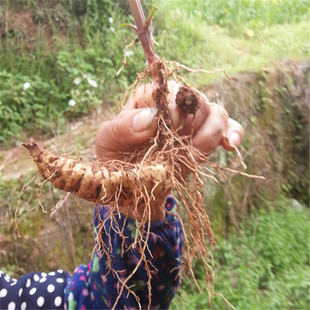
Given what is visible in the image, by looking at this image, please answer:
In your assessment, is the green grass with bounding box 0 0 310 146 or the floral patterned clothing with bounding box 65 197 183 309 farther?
the green grass with bounding box 0 0 310 146

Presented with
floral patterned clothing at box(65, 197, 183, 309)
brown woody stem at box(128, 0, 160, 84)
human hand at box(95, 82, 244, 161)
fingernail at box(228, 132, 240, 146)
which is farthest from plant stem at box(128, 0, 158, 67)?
floral patterned clothing at box(65, 197, 183, 309)

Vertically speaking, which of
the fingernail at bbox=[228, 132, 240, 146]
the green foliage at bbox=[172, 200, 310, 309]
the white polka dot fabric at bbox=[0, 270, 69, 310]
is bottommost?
the green foliage at bbox=[172, 200, 310, 309]

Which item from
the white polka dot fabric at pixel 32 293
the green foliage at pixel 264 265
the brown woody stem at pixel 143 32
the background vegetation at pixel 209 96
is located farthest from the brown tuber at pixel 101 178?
the green foliage at pixel 264 265

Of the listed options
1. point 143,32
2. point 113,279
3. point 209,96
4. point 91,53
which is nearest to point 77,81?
point 91,53

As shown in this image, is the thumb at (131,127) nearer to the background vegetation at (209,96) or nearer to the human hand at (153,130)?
the human hand at (153,130)

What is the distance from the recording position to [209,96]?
204 centimetres

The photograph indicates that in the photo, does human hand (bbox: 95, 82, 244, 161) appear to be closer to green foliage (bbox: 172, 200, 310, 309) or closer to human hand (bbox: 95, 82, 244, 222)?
human hand (bbox: 95, 82, 244, 222)

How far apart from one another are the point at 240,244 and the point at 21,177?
51.7 inches

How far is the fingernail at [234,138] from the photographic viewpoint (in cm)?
79

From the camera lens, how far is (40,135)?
76.0 inches

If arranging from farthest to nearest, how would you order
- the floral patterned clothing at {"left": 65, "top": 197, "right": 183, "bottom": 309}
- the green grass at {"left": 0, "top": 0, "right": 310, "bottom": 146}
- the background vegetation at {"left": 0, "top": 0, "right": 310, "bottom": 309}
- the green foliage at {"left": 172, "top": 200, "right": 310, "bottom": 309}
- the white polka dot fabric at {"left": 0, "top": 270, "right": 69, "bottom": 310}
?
1. the green grass at {"left": 0, "top": 0, "right": 310, "bottom": 146}
2. the green foliage at {"left": 172, "top": 200, "right": 310, "bottom": 309}
3. the background vegetation at {"left": 0, "top": 0, "right": 310, "bottom": 309}
4. the white polka dot fabric at {"left": 0, "top": 270, "right": 69, "bottom": 310}
5. the floral patterned clothing at {"left": 65, "top": 197, "right": 183, "bottom": 309}

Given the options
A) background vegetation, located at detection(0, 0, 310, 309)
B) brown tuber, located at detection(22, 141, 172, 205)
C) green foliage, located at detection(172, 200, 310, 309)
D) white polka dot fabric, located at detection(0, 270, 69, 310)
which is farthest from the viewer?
green foliage, located at detection(172, 200, 310, 309)

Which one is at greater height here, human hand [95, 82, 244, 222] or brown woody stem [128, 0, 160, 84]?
brown woody stem [128, 0, 160, 84]

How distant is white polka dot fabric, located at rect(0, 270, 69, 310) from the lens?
1.00m
